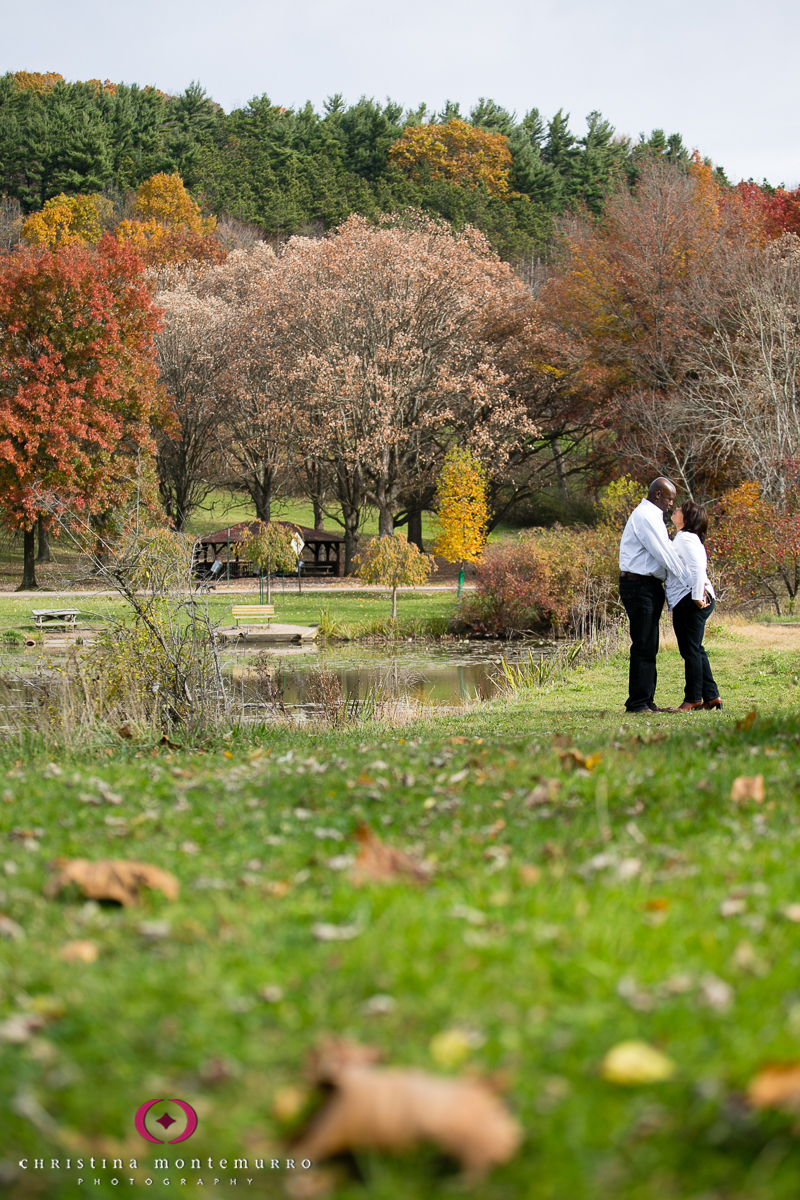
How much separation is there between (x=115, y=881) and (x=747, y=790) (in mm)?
2812

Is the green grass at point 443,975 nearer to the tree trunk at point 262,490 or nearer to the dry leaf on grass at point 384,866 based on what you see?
the dry leaf on grass at point 384,866

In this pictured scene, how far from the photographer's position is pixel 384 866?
11.3 feet

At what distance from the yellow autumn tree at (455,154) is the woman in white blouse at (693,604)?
203ft

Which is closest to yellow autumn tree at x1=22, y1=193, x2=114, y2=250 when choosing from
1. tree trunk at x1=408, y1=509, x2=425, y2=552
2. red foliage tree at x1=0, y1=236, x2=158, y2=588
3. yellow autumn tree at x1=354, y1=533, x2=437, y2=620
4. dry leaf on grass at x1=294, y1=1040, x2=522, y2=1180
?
red foliage tree at x1=0, y1=236, x2=158, y2=588

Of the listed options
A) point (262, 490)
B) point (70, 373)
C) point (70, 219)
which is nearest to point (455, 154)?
point (70, 219)

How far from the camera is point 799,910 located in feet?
9.30

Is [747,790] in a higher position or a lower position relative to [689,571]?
lower

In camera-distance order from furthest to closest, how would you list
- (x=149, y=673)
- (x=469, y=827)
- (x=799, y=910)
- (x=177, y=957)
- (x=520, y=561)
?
(x=520, y=561) → (x=149, y=673) → (x=469, y=827) → (x=799, y=910) → (x=177, y=957)

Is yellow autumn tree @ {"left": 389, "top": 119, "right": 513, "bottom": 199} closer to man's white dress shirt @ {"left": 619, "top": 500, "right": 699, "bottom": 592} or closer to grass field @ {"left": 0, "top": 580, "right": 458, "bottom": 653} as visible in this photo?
grass field @ {"left": 0, "top": 580, "right": 458, "bottom": 653}

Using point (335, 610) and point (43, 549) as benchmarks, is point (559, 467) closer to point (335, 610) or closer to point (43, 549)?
point (335, 610)

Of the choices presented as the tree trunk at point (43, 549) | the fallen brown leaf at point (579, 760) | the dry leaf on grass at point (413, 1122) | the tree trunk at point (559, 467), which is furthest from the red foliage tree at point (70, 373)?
the dry leaf on grass at point (413, 1122)

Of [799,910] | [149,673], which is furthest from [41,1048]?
[149,673]

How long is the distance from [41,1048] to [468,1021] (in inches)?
37.9

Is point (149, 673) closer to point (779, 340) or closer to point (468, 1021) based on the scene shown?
point (468, 1021)
